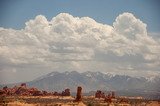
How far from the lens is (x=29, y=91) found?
187m

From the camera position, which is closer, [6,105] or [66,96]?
[6,105]

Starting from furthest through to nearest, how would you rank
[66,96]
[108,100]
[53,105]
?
[66,96], [108,100], [53,105]

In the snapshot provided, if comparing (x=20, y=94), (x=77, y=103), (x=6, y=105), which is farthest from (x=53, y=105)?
(x=20, y=94)

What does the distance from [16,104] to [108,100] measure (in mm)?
46004

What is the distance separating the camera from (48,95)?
184 m

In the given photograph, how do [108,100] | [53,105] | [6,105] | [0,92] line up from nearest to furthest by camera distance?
[6,105]
[53,105]
[108,100]
[0,92]

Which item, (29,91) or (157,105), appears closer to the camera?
(157,105)

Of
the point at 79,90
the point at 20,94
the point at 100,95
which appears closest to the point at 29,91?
the point at 20,94

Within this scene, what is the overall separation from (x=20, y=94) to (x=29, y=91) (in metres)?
5.14

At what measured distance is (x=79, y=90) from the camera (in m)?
119

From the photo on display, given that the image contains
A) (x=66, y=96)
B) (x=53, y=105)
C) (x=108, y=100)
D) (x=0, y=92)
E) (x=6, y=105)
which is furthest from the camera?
(x=66, y=96)

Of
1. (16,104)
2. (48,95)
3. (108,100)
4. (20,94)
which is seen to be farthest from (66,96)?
(16,104)

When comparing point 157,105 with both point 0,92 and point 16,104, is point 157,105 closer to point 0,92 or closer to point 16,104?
point 16,104

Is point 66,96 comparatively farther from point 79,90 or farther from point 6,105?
point 6,105
